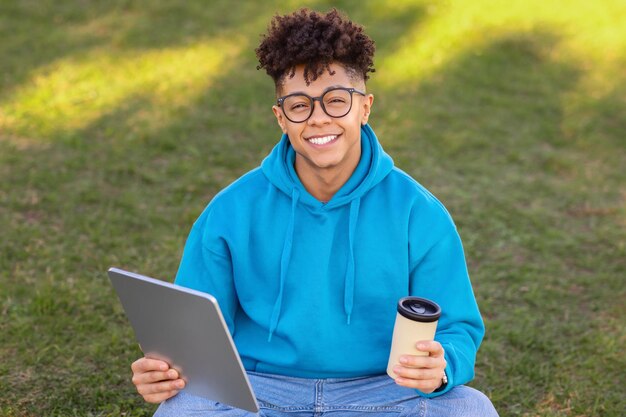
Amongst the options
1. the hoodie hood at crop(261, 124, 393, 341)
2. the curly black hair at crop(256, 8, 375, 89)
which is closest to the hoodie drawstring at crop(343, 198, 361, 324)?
the hoodie hood at crop(261, 124, 393, 341)

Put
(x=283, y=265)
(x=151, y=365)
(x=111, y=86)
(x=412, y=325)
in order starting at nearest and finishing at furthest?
(x=412, y=325), (x=151, y=365), (x=283, y=265), (x=111, y=86)

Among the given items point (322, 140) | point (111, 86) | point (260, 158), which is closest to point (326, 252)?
point (322, 140)

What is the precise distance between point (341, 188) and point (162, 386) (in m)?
0.77

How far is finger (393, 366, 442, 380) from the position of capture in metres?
2.17

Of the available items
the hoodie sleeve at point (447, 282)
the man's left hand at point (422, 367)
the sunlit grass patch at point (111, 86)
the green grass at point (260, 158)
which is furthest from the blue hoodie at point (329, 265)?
the sunlit grass patch at point (111, 86)

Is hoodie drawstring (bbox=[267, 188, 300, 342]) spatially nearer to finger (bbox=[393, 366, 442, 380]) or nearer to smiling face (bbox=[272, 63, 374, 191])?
smiling face (bbox=[272, 63, 374, 191])

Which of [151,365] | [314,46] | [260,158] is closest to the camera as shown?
[151,365]

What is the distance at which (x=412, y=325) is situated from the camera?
6.91 feet

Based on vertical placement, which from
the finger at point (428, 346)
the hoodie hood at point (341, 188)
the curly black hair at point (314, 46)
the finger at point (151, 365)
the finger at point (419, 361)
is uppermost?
the curly black hair at point (314, 46)

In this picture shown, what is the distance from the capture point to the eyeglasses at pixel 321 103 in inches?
96.3

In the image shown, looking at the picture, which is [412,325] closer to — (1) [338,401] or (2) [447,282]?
(2) [447,282]

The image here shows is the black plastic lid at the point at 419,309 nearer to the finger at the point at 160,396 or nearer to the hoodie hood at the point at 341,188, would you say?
the hoodie hood at the point at 341,188

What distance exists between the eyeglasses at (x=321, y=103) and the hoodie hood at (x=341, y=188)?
18 cm

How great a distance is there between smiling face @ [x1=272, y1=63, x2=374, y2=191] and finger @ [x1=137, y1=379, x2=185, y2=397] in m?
A: 0.73
